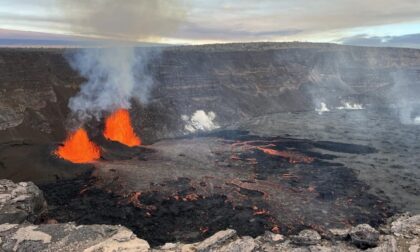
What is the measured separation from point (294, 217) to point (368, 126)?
3118 cm

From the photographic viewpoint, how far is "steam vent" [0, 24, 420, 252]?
16.8 m

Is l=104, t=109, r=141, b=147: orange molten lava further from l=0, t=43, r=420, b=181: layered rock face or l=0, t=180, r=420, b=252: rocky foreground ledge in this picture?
l=0, t=180, r=420, b=252: rocky foreground ledge

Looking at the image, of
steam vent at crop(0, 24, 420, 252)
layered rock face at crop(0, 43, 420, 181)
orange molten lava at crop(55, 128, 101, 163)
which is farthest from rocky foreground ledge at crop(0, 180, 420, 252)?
orange molten lava at crop(55, 128, 101, 163)

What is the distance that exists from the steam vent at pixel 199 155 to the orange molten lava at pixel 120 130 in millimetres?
139

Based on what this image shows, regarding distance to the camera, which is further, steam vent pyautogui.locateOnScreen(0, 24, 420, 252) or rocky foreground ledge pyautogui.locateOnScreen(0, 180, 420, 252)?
steam vent pyautogui.locateOnScreen(0, 24, 420, 252)

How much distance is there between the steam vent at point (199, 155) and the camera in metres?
16.8

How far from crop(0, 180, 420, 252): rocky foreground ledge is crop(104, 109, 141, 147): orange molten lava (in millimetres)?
21559

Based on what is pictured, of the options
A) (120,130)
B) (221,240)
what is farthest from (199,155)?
(221,240)

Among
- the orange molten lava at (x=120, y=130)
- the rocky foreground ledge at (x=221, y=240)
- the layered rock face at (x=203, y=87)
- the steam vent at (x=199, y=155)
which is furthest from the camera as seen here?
the orange molten lava at (x=120, y=130)

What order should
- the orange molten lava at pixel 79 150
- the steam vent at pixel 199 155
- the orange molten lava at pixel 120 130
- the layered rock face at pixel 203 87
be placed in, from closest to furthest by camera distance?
the steam vent at pixel 199 155 → the orange molten lava at pixel 79 150 → the layered rock face at pixel 203 87 → the orange molten lava at pixel 120 130

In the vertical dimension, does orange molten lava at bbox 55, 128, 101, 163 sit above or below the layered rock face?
below

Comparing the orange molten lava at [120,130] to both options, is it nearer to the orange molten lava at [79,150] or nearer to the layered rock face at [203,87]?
the layered rock face at [203,87]

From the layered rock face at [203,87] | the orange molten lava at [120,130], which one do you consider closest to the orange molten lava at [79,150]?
the layered rock face at [203,87]

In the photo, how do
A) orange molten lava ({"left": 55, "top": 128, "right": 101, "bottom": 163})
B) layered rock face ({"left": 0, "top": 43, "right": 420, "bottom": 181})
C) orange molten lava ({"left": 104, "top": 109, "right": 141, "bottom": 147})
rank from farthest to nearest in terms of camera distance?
orange molten lava ({"left": 104, "top": 109, "right": 141, "bottom": 147}), layered rock face ({"left": 0, "top": 43, "right": 420, "bottom": 181}), orange molten lava ({"left": 55, "top": 128, "right": 101, "bottom": 163})
